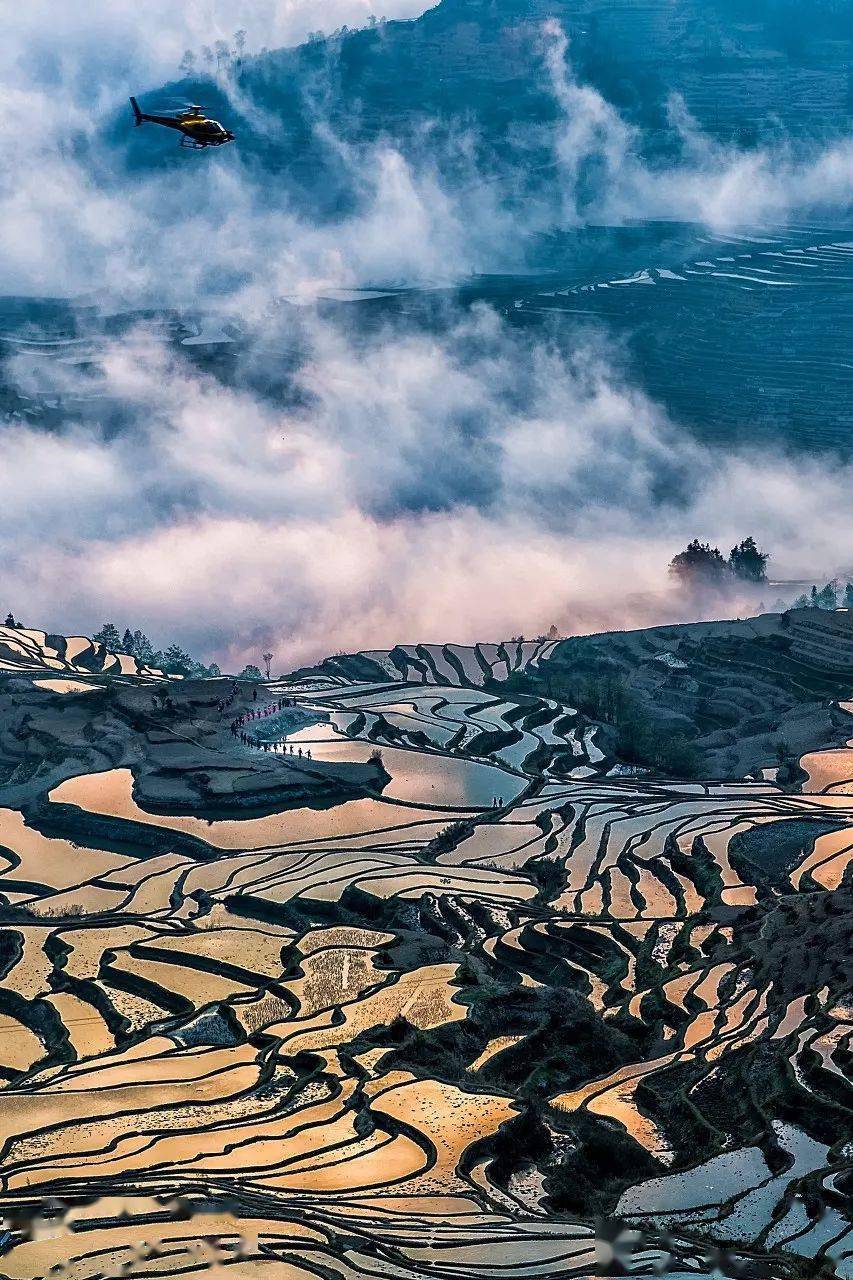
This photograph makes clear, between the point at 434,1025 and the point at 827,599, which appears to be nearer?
A: the point at 434,1025

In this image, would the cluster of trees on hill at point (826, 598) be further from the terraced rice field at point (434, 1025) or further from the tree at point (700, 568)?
the terraced rice field at point (434, 1025)

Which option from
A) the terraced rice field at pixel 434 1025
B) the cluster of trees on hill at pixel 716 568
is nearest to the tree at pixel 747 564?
the cluster of trees on hill at pixel 716 568

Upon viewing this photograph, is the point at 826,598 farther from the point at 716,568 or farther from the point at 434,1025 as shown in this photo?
the point at 434,1025

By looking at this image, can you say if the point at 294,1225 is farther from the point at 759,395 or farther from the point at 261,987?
the point at 759,395

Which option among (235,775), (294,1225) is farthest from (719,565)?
(294,1225)

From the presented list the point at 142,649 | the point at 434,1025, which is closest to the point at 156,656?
the point at 142,649

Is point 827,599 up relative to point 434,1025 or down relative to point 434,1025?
down

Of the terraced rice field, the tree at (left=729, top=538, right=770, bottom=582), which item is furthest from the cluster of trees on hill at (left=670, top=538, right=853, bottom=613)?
the terraced rice field

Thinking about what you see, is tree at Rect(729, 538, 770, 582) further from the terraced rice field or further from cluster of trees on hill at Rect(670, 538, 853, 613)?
the terraced rice field
